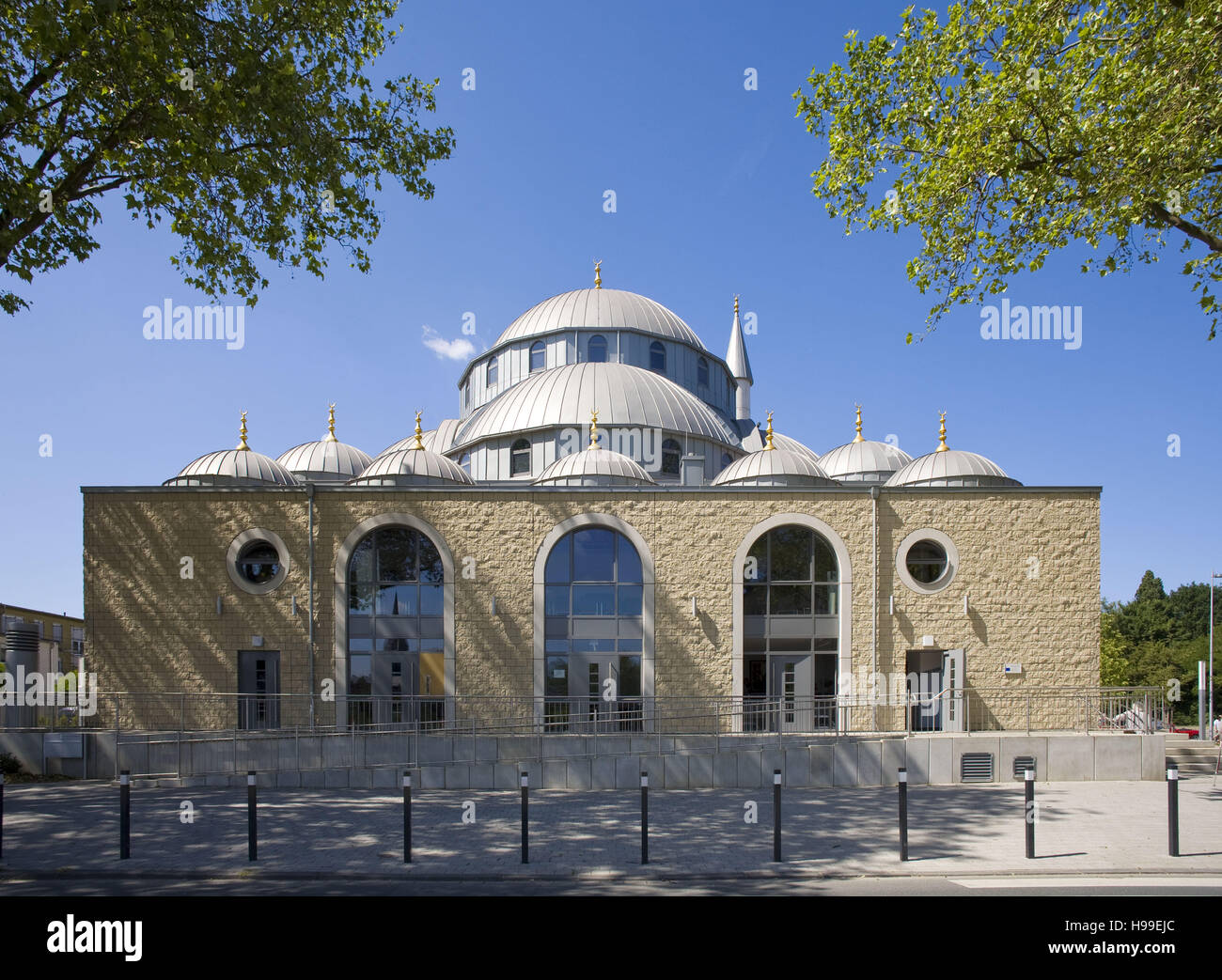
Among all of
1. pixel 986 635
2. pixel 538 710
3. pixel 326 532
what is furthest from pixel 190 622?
pixel 986 635

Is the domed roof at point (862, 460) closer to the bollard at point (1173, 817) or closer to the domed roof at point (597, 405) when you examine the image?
the domed roof at point (597, 405)

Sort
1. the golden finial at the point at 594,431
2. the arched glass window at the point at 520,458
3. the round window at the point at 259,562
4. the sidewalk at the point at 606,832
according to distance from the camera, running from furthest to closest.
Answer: the arched glass window at the point at 520,458, the golden finial at the point at 594,431, the round window at the point at 259,562, the sidewalk at the point at 606,832

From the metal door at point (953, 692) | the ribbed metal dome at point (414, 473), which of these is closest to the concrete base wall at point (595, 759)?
the metal door at point (953, 692)

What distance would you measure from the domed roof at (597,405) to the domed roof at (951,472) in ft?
25.1

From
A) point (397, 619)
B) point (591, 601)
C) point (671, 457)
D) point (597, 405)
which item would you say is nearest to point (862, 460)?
point (671, 457)

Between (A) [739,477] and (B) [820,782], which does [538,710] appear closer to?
(B) [820,782]

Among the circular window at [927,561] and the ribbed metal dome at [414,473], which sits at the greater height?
the ribbed metal dome at [414,473]

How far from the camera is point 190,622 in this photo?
19.3 m

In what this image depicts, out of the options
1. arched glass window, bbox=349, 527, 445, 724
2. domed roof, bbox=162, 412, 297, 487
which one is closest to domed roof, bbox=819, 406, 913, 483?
arched glass window, bbox=349, 527, 445, 724

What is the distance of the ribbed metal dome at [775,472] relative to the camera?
22797 millimetres

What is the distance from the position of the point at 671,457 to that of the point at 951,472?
9.37 meters

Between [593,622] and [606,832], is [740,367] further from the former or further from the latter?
[606,832]

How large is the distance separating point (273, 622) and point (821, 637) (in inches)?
528

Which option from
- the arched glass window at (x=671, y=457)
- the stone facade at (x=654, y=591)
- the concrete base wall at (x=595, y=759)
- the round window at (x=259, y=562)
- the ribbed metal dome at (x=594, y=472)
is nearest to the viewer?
the concrete base wall at (x=595, y=759)
